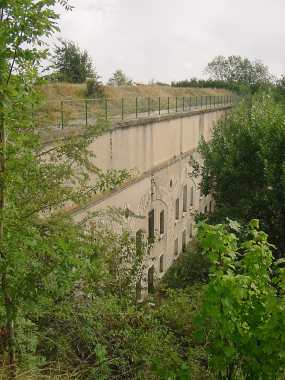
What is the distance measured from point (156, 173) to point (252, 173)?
624cm

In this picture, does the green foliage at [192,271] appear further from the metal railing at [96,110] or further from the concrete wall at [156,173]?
the metal railing at [96,110]

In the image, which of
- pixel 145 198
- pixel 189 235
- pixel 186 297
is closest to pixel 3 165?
pixel 186 297

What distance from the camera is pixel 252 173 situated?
48.5ft

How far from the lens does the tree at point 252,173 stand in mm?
13781

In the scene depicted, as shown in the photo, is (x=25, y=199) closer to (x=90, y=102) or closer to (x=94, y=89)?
(x=90, y=102)

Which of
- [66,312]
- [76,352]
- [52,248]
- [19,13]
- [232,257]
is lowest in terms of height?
[76,352]

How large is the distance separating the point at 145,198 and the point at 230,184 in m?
4.75

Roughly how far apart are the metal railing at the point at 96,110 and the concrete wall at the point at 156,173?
72 cm

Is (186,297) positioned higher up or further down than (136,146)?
further down

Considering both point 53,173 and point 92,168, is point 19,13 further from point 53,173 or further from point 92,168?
point 92,168

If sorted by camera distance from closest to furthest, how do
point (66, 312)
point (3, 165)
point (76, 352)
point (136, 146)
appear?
1. point (3, 165)
2. point (66, 312)
3. point (76, 352)
4. point (136, 146)

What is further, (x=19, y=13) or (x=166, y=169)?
(x=166, y=169)

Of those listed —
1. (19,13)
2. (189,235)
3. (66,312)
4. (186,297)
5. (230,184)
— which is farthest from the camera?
(189,235)

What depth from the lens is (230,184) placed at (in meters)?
14.9
